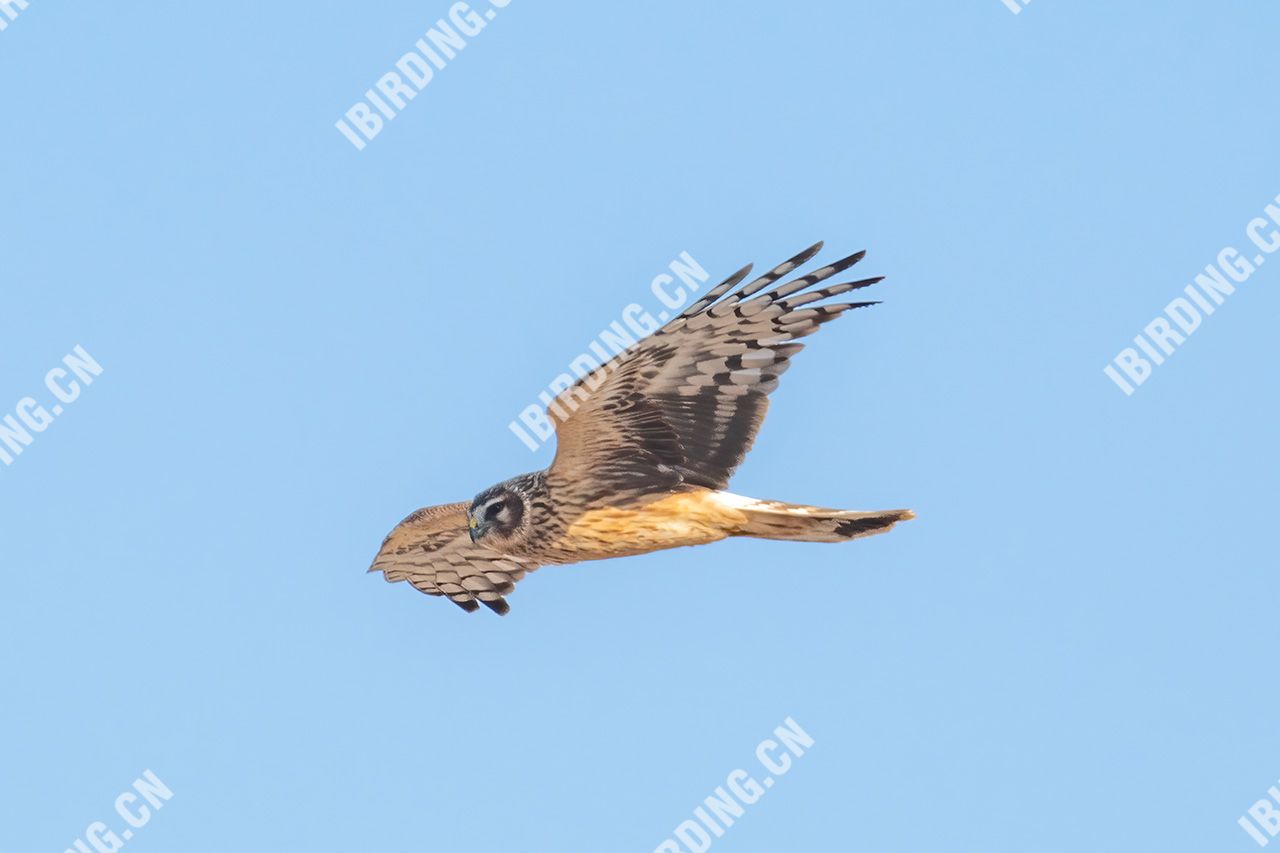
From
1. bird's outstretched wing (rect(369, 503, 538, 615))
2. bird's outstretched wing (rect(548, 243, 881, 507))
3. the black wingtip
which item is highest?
bird's outstretched wing (rect(548, 243, 881, 507))

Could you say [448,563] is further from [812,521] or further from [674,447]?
[812,521]

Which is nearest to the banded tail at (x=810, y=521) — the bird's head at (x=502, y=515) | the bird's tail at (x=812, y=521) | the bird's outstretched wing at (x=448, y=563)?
the bird's tail at (x=812, y=521)

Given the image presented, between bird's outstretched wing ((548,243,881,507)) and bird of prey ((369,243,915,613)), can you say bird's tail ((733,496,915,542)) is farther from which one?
bird's outstretched wing ((548,243,881,507))

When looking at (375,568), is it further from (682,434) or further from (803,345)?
(803,345)

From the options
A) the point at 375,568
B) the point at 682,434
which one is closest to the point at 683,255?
the point at 682,434

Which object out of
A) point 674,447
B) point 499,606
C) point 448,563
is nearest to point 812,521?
point 674,447

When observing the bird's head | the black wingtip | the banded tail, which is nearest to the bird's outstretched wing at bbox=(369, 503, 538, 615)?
the black wingtip
